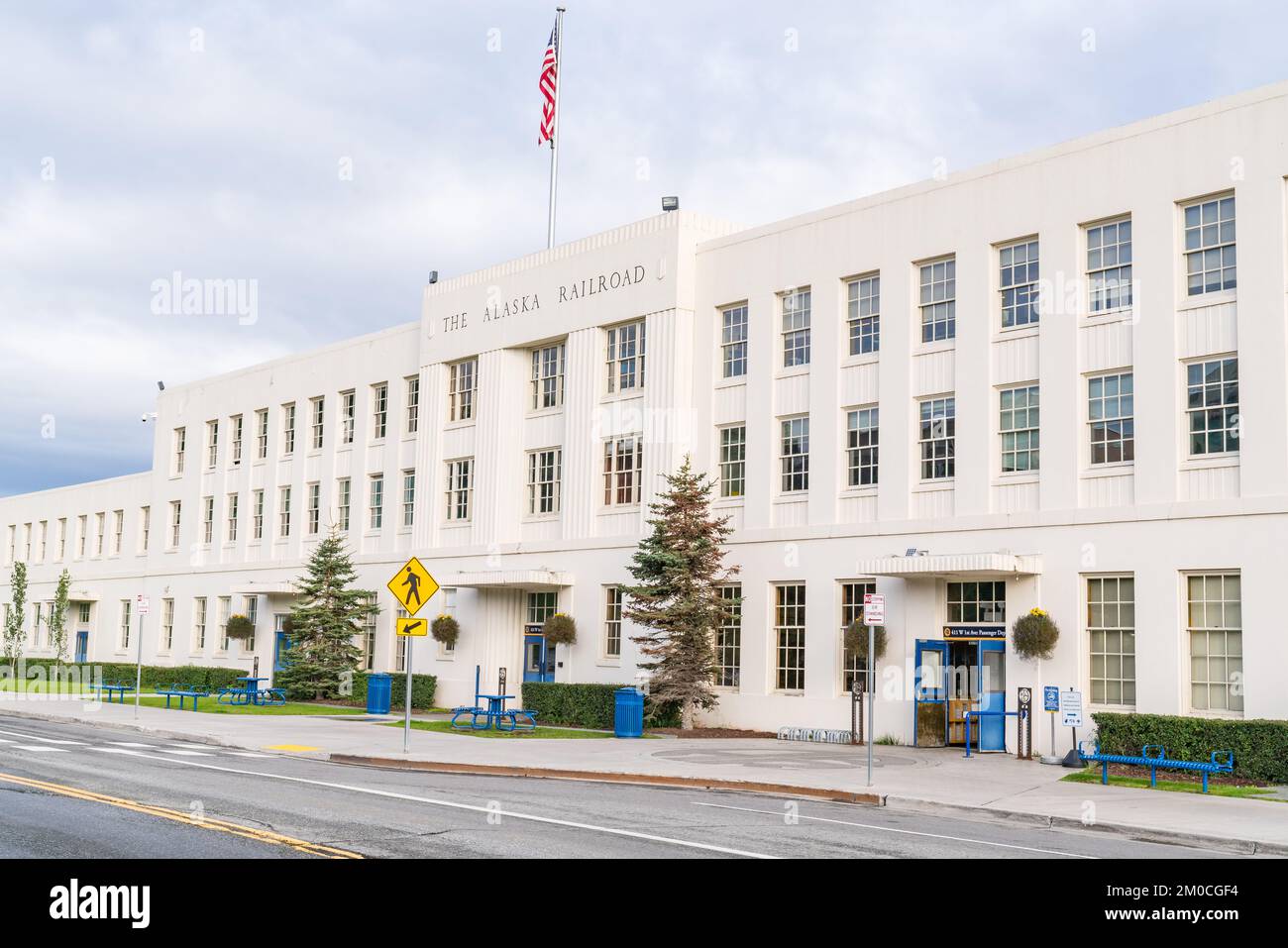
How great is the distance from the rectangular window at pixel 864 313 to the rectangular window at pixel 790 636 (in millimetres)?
5357

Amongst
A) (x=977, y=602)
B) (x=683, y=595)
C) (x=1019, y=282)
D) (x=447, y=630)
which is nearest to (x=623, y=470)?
(x=683, y=595)

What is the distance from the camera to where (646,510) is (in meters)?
32.1

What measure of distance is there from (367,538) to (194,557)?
12.3m

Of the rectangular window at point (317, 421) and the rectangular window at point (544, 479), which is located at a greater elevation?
the rectangular window at point (317, 421)

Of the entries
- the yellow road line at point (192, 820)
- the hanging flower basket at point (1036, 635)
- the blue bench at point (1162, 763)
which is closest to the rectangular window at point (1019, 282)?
the hanging flower basket at point (1036, 635)

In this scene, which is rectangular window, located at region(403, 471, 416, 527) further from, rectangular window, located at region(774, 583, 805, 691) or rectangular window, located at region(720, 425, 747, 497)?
rectangular window, located at region(774, 583, 805, 691)

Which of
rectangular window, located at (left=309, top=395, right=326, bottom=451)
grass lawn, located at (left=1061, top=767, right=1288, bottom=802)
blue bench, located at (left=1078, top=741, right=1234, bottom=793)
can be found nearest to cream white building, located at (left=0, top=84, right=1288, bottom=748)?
blue bench, located at (left=1078, top=741, right=1234, bottom=793)

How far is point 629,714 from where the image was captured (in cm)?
2764

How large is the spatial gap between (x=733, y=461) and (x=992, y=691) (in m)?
8.44

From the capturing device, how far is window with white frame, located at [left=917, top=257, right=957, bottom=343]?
27.0m

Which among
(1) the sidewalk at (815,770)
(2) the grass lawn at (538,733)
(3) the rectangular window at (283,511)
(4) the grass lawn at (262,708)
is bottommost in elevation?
(4) the grass lawn at (262,708)

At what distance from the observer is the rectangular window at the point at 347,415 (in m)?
43.8

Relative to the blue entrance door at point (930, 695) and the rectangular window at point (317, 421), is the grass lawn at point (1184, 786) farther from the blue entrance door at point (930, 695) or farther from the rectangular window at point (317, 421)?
the rectangular window at point (317, 421)
